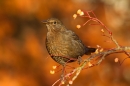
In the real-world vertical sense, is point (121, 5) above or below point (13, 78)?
above

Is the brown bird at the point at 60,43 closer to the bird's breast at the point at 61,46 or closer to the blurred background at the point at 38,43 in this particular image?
the bird's breast at the point at 61,46

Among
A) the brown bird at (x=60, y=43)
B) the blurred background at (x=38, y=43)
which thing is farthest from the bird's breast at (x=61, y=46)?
the blurred background at (x=38, y=43)

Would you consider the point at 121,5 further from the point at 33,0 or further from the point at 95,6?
the point at 33,0

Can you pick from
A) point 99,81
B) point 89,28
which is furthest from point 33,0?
point 99,81

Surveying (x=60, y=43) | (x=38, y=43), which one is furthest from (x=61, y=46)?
(x=38, y=43)

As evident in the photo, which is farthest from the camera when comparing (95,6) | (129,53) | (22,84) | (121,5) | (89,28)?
(121,5)

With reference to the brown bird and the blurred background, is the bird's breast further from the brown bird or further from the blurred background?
the blurred background
